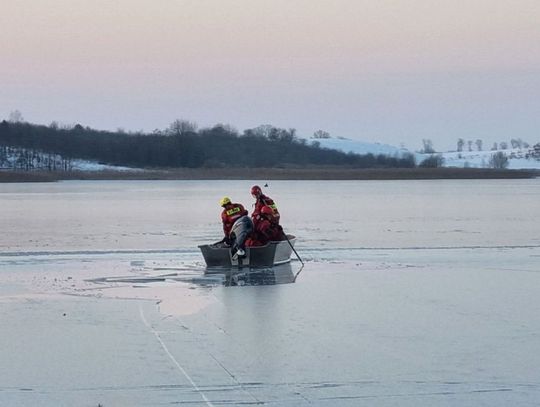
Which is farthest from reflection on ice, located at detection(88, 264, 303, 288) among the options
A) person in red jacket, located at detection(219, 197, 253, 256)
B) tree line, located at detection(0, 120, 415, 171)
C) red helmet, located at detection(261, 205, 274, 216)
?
tree line, located at detection(0, 120, 415, 171)

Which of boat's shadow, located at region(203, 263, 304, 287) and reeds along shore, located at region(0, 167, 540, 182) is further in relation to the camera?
reeds along shore, located at region(0, 167, 540, 182)

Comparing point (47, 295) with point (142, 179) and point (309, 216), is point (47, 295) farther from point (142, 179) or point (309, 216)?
point (142, 179)

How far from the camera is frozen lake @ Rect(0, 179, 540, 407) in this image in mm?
6625

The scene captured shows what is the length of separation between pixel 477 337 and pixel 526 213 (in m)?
21.6

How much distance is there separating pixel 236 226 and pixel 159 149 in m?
98.1

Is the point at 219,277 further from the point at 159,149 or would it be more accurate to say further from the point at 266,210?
the point at 159,149

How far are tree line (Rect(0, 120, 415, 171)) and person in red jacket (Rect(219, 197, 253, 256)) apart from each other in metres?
89.2

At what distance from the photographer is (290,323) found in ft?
30.3

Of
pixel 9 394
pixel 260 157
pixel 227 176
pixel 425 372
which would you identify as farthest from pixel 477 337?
pixel 260 157

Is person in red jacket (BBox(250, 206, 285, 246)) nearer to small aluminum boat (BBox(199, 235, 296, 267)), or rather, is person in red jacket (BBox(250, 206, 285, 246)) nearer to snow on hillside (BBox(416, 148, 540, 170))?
small aluminum boat (BBox(199, 235, 296, 267))

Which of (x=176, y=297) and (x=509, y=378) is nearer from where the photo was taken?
(x=509, y=378)

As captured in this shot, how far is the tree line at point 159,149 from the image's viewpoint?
4289 inches

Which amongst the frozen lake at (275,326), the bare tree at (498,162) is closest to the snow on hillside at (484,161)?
the bare tree at (498,162)

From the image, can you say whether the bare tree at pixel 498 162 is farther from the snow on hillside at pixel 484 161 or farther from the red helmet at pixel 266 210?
the red helmet at pixel 266 210
